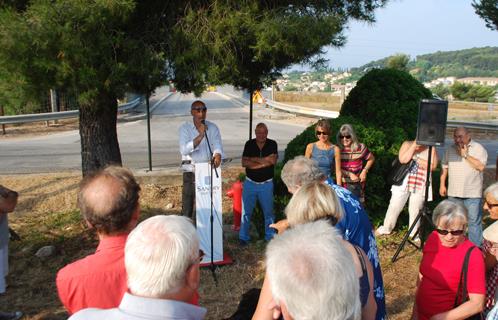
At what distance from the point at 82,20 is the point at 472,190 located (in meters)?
4.54

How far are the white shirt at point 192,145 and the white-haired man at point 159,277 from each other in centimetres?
350

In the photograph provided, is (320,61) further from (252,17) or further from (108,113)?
(108,113)

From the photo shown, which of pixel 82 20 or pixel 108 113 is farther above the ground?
pixel 82 20

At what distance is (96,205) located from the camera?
2.22 metres

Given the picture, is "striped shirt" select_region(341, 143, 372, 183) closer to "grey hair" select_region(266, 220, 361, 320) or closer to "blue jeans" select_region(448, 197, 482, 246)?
"blue jeans" select_region(448, 197, 482, 246)

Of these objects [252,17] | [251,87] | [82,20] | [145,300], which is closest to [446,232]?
[145,300]

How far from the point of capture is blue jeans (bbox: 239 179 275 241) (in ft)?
18.9

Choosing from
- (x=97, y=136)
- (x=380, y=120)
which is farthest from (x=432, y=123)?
(x=97, y=136)

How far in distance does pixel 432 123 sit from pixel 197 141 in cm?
272

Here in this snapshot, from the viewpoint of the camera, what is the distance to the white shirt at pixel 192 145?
5301 millimetres

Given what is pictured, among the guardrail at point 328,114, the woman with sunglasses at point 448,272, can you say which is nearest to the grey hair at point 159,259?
the woman with sunglasses at point 448,272

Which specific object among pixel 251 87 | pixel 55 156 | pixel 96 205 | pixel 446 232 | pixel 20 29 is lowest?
pixel 55 156

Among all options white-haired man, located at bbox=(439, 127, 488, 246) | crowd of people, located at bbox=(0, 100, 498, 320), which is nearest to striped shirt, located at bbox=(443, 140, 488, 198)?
white-haired man, located at bbox=(439, 127, 488, 246)

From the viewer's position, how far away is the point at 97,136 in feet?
19.9
